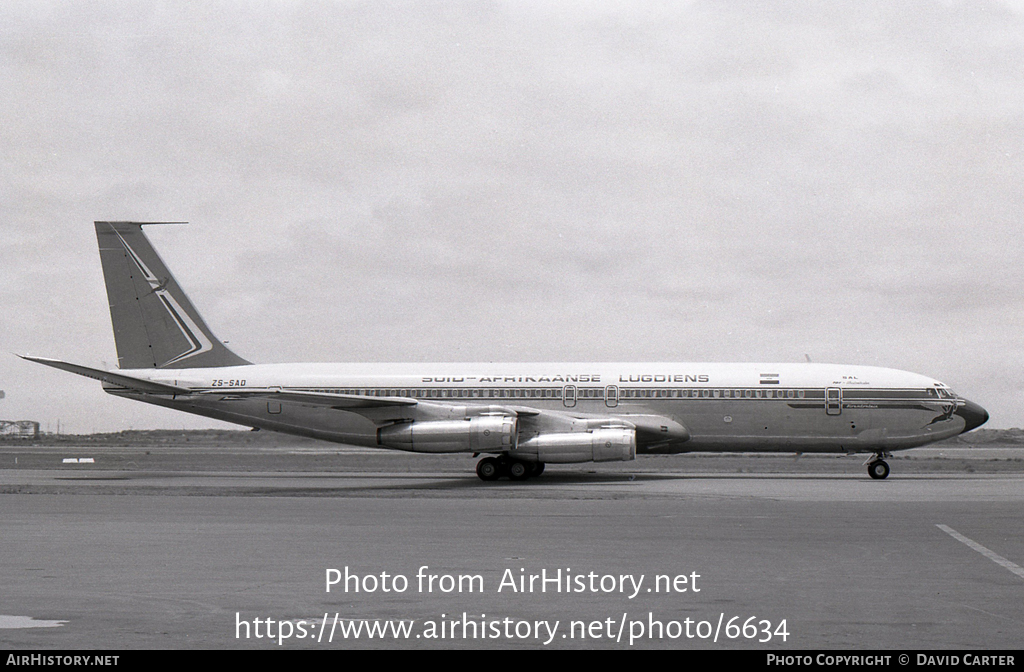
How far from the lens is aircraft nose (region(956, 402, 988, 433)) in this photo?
35.4 meters

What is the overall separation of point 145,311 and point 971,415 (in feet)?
94.9

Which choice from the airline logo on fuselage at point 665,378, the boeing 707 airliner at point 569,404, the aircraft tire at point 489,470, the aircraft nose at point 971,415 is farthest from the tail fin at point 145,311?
the aircraft nose at point 971,415

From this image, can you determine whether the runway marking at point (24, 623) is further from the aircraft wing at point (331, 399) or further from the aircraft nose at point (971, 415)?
the aircraft nose at point (971, 415)

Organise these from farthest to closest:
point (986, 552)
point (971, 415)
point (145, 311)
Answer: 1. point (145, 311)
2. point (971, 415)
3. point (986, 552)

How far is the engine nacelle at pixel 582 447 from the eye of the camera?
31953 millimetres

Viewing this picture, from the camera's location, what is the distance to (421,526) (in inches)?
690

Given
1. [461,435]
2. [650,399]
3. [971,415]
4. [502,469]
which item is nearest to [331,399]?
[461,435]

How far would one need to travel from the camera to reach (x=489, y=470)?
33875 millimetres

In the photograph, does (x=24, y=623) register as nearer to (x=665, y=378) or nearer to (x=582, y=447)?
(x=582, y=447)

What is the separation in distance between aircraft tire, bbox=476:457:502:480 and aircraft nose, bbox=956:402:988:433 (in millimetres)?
15313

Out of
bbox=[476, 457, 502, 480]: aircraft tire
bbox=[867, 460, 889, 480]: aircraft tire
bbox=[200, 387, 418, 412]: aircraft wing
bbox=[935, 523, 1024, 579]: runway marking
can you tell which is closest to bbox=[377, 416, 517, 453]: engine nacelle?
bbox=[200, 387, 418, 412]: aircraft wing

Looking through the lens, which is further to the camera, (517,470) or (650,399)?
(650,399)
